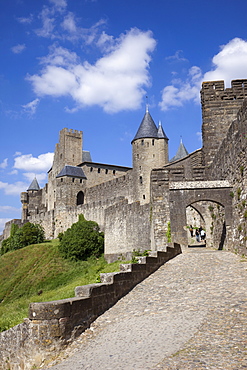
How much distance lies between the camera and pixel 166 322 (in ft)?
20.1

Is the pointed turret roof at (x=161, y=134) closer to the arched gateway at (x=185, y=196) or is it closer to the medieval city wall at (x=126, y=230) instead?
the medieval city wall at (x=126, y=230)

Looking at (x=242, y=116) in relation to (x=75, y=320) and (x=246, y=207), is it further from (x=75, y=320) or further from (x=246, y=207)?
(x=75, y=320)

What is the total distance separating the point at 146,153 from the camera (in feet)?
130

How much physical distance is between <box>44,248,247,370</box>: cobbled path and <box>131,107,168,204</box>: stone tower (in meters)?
29.0

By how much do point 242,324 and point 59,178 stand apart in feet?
153

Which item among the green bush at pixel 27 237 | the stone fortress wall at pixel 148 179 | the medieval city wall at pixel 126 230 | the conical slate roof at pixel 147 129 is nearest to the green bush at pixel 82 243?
the stone fortress wall at pixel 148 179

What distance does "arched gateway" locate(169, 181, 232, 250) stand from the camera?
1320 centimetres

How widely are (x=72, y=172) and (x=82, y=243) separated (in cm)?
1929

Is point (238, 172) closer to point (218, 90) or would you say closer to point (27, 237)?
point (218, 90)

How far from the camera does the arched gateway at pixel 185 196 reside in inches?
520

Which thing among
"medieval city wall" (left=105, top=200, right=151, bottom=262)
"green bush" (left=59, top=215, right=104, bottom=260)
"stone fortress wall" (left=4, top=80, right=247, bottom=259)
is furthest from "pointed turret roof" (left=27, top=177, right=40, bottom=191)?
"medieval city wall" (left=105, top=200, right=151, bottom=262)

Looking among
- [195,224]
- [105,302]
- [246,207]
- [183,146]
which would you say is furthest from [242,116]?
[183,146]

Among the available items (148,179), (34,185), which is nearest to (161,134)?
(148,179)

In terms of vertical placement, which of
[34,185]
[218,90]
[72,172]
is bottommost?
[218,90]
